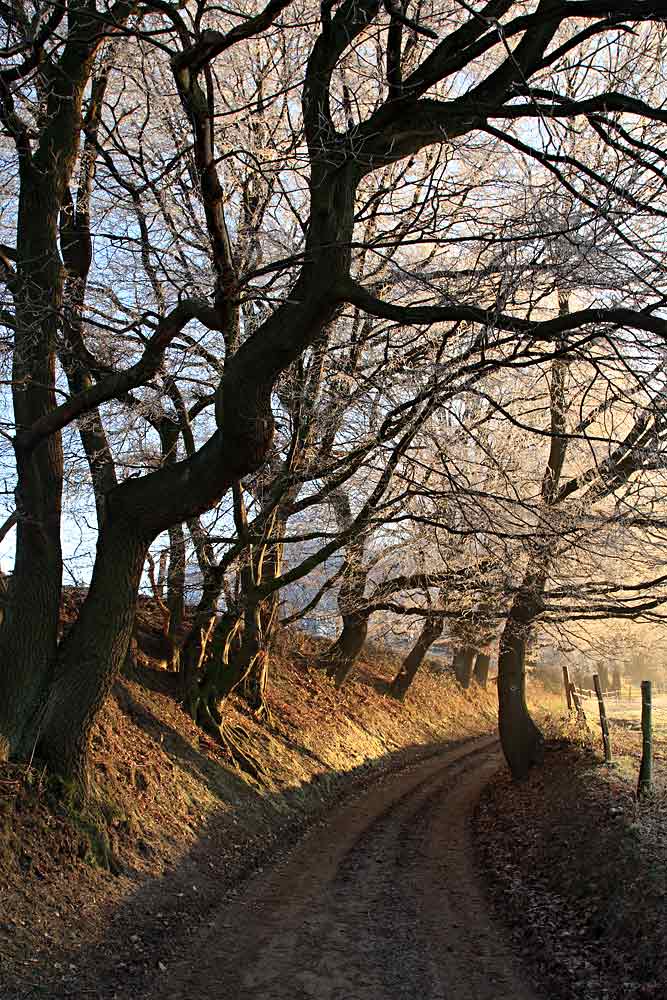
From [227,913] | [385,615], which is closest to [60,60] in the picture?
[227,913]

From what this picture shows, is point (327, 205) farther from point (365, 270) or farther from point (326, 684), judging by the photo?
point (326, 684)

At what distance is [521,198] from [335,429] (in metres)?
4.20

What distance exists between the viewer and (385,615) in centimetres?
2328

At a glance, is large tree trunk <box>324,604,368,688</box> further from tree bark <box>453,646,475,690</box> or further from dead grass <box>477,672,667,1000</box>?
tree bark <box>453,646,475,690</box>

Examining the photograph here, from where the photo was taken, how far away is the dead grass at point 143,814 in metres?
5.97

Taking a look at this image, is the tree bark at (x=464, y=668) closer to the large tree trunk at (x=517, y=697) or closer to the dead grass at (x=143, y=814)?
the dead grass at (x=143, y=814)

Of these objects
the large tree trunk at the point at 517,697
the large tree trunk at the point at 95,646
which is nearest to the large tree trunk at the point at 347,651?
the large tree trunk at the point at 517,697

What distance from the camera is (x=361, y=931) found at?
22.5 feet

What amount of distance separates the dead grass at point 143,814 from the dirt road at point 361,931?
63 centimetres

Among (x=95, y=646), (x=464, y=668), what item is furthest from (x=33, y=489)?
(x=464, y=668)

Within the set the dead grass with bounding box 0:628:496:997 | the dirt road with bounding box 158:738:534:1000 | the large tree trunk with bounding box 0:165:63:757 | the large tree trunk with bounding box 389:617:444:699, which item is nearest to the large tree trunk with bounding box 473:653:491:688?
the large tree trunk with bounding box 389:617:444:699

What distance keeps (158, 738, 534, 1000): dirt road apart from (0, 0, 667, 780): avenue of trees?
91.4 inches

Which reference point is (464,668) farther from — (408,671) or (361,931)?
(361,931)

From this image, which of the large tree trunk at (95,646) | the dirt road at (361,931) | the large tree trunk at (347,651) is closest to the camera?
the dirt road at (361,931)
